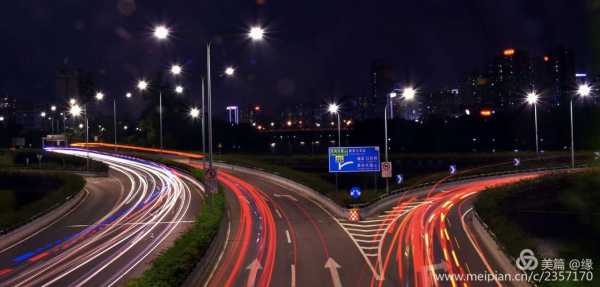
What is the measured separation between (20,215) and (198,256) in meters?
20.4

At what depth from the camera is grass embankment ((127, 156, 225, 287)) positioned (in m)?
15.6

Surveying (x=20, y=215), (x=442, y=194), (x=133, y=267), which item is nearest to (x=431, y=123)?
(x=442, y=194)

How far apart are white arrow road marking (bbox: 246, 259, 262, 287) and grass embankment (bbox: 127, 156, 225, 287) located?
70.9 inches

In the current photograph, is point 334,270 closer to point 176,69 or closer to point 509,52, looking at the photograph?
point 176,69

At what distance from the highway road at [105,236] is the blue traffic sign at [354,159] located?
11.2m

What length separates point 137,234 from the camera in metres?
30.6

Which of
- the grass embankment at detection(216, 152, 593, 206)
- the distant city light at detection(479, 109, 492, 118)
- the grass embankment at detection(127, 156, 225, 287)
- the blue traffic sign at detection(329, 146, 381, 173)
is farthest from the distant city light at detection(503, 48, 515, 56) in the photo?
the grass embankment at detection(127, 156, 225, 287)

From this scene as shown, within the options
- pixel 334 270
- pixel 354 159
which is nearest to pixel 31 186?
pixel 354 159

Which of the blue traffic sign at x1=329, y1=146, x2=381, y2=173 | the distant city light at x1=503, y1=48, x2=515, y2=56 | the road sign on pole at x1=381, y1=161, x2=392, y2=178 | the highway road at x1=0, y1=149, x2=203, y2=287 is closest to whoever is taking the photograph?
the highway road at x1=0, y1=149, x2=203, y2=287

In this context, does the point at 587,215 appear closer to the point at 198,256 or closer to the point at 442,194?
the point at 442,194

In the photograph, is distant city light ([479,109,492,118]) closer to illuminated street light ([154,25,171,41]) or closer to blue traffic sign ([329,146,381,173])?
blue traffic sign ([329,146,381,173])

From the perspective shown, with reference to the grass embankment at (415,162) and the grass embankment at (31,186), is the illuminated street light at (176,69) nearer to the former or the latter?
the grass embankment at (31,186)

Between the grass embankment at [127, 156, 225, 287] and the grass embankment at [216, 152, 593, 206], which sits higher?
the grass embankment at [216, 152, 593, 206]

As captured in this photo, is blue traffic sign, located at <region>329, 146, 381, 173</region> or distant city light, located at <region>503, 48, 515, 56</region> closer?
blue traffic sign, located at <region>329, 146, 381, 173</region>
